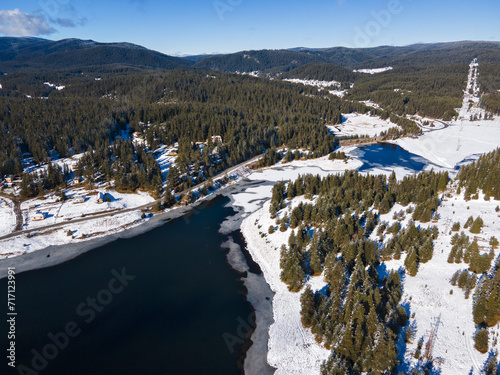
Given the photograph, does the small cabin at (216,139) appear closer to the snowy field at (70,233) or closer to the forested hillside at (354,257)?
the forested hillside at (354,257)

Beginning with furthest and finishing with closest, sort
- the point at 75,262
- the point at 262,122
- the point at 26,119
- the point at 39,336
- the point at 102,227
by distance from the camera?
the point at 262,122
the point at 26,119
the point at 102,227
the point at 75,262
the point at 39,336

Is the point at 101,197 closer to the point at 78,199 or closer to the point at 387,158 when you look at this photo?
the point at 78,199

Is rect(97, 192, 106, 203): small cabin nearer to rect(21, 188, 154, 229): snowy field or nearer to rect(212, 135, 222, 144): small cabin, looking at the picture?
rect(21, 188, 154, 229): snowy field

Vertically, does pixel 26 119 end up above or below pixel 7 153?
above

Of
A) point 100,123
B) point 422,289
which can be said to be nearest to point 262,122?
point 100,123

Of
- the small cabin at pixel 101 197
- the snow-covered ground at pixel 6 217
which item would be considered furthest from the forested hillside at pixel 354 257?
the snow-covered ground at pixel 6 217

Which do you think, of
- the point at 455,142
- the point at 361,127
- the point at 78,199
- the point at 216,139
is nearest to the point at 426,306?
the point at 78,199

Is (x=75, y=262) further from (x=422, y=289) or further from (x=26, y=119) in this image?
(x=26, y=119)

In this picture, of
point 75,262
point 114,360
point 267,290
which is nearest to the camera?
point 114,360
